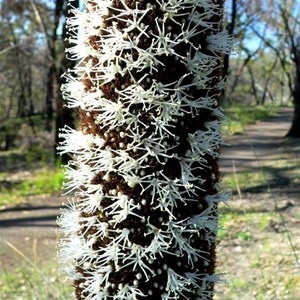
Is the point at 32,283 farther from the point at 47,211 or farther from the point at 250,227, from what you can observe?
the point at 47,211

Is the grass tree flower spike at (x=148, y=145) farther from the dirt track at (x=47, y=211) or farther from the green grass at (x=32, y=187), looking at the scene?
the green grass at (x=32, y=187)

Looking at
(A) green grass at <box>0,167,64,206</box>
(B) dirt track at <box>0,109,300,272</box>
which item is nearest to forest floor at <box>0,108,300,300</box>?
(B) dirt track at <box>0,109,300,272</box>

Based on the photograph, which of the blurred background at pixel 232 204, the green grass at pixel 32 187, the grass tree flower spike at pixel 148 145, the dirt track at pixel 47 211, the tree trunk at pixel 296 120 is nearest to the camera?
the grass tree flower spike at pixel 148 145

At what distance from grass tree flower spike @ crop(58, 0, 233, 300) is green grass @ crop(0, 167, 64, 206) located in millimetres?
11436

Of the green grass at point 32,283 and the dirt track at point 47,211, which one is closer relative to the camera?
the green grass at point 32,283

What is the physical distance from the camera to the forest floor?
569cm

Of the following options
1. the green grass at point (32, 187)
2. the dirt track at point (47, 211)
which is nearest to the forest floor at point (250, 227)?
the dirt track at point (47, 211)

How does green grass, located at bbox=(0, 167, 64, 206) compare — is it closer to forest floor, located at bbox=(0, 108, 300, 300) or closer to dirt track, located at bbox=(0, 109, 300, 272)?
forest floor, located at bbox=(0, 108, 300, 300)

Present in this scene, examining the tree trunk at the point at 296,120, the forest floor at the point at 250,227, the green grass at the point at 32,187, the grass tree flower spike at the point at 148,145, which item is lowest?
the green grass at the point at 32,187

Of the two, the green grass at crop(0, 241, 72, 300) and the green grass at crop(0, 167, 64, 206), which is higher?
the green grass at crop(0, 241, 72, 300)

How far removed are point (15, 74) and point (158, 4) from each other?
41235mm

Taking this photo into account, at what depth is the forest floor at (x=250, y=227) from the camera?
5.69 m

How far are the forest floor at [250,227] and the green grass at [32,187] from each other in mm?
375

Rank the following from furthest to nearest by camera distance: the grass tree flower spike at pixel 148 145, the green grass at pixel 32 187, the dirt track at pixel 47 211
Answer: the green grass at pixel 32 187, the dirt track at pixel 47 211, the grass tree flower spike at pixel 148 145
